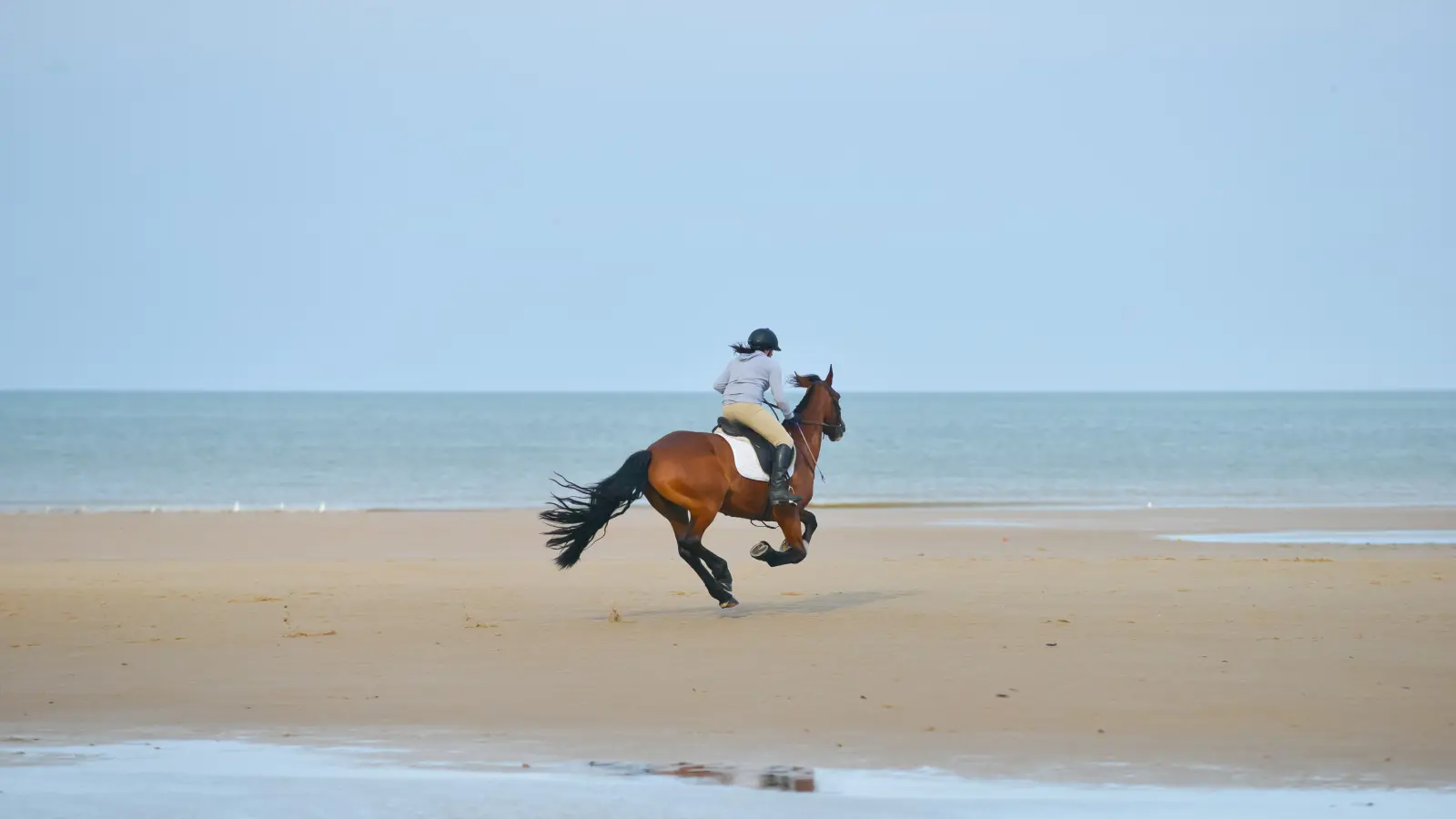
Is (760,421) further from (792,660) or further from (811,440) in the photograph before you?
(792,660)

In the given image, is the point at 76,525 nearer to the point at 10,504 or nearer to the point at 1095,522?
the point at 10,504

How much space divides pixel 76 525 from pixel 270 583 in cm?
1274

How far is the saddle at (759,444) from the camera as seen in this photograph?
1381 cm

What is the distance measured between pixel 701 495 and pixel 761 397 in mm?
1076

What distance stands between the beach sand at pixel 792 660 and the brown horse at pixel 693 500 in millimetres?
560

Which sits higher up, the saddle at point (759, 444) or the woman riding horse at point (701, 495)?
the saddle at point (759, 444)

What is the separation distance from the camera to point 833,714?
9297 mm

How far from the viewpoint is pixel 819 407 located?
14.7m

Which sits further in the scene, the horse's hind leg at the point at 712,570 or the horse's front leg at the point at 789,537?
the horse's front leg at the point at 789,537

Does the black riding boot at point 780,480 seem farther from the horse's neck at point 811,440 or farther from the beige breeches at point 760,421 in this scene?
the horse's neck at point 811,440

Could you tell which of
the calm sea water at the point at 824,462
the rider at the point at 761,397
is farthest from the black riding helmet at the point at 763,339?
the calm sea water at the point at 824,462

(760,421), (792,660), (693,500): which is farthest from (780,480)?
(792,660)

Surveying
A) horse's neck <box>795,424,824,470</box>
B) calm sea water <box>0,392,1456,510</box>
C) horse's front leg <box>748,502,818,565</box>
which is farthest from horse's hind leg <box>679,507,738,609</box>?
calm sea water <box>0,392,1456,510</box>

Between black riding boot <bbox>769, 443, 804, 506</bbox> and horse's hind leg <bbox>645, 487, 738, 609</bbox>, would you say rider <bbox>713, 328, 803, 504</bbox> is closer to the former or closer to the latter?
black riding boot <bbox>769, 443, 804, 506</bbox>
